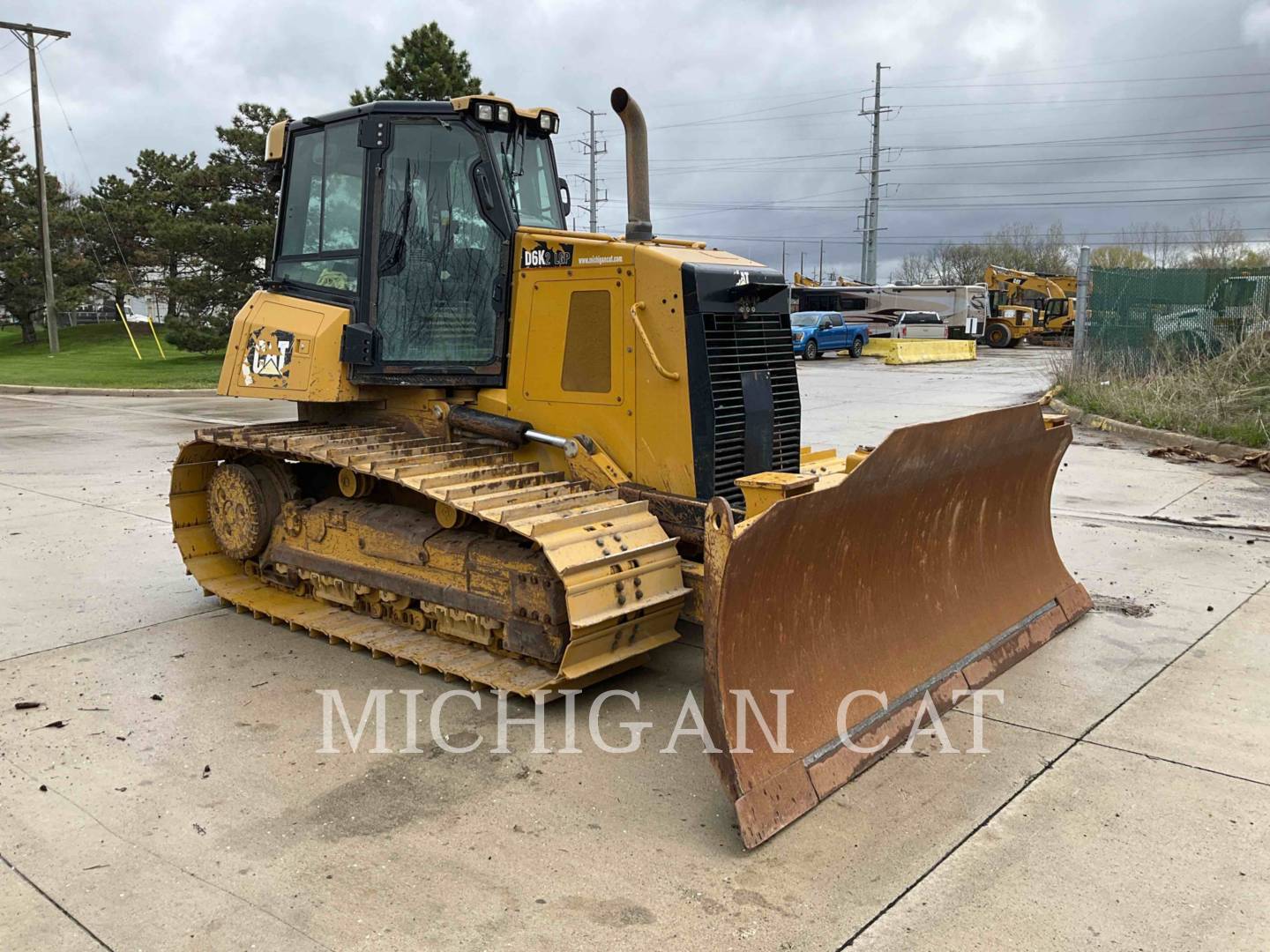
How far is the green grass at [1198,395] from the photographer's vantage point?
13.0 meters

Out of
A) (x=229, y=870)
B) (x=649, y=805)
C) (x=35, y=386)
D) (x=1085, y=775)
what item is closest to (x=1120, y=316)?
(x=1085, y=775)

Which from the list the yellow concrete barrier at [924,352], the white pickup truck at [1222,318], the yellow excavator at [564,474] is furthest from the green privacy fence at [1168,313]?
the yellow concrete barrier at [924,352]

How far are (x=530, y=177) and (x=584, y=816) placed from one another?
3.78 meters

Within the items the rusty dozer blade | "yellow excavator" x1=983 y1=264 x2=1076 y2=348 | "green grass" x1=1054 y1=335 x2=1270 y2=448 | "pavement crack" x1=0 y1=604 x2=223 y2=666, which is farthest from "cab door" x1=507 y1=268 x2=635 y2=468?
"yellow excavator" x1=983 y1=264 x2=1076 y2=348

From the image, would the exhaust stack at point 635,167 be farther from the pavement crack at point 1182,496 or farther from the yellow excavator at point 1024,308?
the yellow excavator at point 1024,308

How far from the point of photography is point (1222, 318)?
16.0m

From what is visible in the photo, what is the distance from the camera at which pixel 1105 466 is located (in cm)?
1187

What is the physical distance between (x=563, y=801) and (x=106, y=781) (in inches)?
72.5

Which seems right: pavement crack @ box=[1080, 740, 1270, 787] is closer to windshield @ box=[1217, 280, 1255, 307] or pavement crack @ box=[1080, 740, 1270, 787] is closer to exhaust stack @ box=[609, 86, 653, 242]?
exhaust stack @ box=[609, 86, 653, 242]

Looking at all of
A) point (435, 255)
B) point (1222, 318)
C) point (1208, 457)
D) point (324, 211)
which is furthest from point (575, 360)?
point (1222, 318)

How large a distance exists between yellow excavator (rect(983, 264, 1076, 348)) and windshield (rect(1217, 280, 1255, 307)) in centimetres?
2821

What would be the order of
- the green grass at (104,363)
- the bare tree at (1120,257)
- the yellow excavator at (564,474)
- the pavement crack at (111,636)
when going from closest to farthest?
the yellow excavator at (564,474), the pavement crack at (111,636), the green grass at (104,363), the bare tree at (1120,257)

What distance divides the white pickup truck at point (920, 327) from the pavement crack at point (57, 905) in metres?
39.2

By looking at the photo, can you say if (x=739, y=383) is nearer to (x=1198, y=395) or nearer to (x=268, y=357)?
(x=268, y=357)
